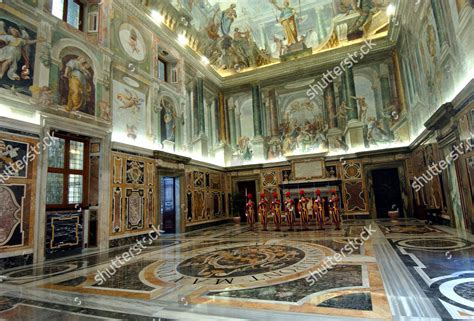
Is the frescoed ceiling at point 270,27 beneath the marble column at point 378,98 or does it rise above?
above

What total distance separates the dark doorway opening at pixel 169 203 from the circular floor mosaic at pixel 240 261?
5184 millimetres

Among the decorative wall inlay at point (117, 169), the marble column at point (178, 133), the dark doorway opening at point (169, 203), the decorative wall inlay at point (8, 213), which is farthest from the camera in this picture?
the marble column at point (178, 133)

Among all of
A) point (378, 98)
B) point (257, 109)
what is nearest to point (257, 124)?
point (257, 109)

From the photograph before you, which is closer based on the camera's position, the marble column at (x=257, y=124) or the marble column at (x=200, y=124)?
the marble column at (x=200, y=124)

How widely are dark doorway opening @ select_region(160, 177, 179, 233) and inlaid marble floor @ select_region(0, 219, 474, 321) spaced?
495cm

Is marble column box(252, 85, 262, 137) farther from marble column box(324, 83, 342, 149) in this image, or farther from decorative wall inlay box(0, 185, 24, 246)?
decorative wall inlay box(0, 185, 24, 246)

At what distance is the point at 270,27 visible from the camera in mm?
14242

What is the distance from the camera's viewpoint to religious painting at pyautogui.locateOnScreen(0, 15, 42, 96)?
5.76m

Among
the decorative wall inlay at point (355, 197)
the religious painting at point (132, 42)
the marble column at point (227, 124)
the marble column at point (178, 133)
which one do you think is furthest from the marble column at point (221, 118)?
the decorative wall inlay at point (355, 197)

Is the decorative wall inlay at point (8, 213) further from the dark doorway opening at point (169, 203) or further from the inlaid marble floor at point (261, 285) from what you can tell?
the dark doorway opening at point (169, 203)

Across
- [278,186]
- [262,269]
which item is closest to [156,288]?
[262,269]

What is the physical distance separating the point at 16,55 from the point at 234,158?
10.3 m

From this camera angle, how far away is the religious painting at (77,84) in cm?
702

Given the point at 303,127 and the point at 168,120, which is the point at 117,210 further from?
the point at 303,127
